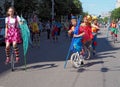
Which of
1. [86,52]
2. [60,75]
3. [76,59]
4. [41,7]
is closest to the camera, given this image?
[60,75]

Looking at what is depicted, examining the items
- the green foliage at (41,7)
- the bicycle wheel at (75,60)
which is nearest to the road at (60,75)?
the bicycle wheel at (75,60)

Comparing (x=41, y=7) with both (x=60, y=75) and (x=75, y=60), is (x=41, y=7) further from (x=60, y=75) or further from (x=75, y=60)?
(x=60, y=75)

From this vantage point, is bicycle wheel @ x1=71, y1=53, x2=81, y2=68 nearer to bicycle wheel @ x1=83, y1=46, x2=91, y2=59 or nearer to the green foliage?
bicycle wheel @ x1=83, y1=46, x2=91, y2=59

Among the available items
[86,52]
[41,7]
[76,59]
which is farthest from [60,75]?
[41,7]

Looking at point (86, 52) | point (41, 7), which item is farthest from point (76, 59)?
point (41, 7)

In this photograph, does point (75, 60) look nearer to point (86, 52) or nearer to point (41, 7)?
point (86, 52)

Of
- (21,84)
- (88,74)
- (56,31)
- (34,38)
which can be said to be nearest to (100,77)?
(88,74)

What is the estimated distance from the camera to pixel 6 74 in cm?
1198

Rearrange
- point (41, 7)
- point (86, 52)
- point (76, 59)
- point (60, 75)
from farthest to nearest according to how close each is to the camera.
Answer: point (41, 7), point (86, 52), point (76, 59), point (60, 75)

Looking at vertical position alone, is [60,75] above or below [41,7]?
below

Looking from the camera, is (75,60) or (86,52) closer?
(75,60)

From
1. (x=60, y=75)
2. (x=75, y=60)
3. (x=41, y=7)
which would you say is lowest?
(x=60, y=75)

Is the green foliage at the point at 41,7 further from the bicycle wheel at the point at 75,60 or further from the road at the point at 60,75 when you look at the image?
the bicycle wheel at the point at 75,60

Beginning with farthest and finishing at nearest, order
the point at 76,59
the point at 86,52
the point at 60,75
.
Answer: the point at 86,52, the point at 76,59, the point at 60,75
